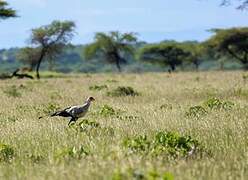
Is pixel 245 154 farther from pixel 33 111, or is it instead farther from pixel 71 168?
pixel 33 111

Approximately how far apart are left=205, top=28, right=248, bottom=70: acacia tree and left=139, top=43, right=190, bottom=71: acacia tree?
11854mm

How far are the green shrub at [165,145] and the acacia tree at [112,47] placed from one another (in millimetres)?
74470

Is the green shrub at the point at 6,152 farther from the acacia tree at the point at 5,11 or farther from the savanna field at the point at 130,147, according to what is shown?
the acacia tree at the point at 5,11

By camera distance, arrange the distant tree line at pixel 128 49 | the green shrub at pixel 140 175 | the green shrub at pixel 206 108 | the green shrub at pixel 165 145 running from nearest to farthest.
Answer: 1. the green shrub at pixel 140 175
2. the green shrub at pixel 165 145
3. the green shrub at pixel 206 108
4. the distant tree line at pixel 128 49

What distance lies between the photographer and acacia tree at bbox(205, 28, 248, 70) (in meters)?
76.5

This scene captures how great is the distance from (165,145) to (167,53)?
280ft

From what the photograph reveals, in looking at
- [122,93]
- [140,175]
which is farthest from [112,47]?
[140,175]

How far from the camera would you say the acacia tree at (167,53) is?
91.9 metres

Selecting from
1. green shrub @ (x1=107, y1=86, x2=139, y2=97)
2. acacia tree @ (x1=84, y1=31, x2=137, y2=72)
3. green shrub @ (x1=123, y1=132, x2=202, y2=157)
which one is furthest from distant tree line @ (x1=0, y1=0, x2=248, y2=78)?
green shrub @ (x1=123, y1=132, x2=202, y2=157)

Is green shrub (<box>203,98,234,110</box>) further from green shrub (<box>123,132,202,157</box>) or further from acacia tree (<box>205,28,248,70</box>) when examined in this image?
acacia tree (<box>205,28,248,70</box>)

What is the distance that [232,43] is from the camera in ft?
253

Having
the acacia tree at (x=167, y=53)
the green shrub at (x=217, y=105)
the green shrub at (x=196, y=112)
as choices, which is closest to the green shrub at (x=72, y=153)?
the green shrub at (x=196, y=112)

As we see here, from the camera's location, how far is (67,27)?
68.5 meters

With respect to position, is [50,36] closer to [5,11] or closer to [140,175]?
[5,11]
